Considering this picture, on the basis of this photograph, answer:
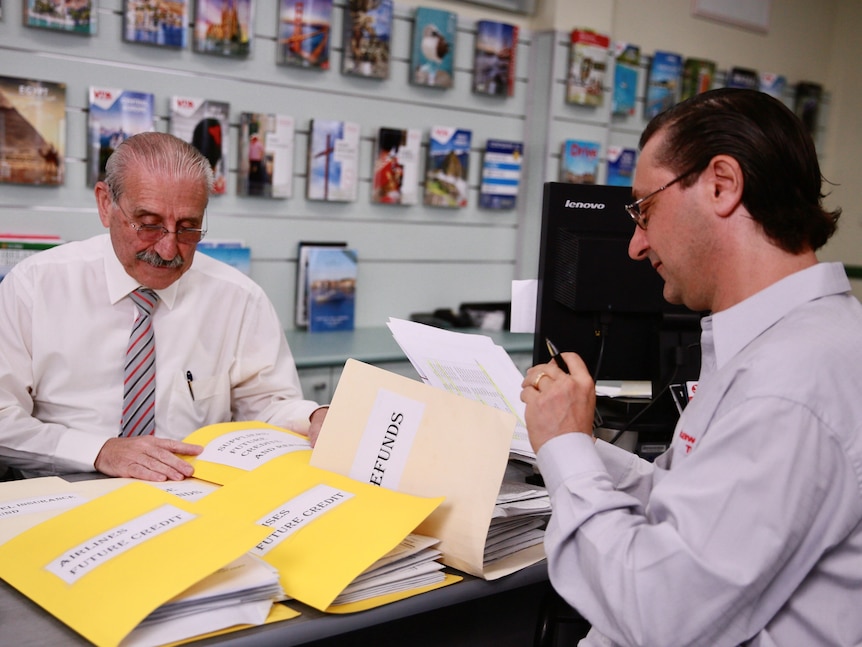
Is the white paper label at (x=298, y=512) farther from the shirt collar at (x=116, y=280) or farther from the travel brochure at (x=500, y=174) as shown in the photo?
the travel brochure at (x=500, y=174)

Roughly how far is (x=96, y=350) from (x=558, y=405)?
4.17 ft

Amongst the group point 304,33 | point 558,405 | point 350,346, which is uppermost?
point 304,33

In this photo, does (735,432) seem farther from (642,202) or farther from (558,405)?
(642,202)

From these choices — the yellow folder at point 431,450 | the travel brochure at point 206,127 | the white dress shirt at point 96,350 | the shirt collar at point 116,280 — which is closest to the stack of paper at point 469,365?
the yellow folder at point 431,450

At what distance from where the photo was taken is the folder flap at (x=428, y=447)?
1.24m

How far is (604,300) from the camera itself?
1.73 metres

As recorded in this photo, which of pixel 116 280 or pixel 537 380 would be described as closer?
pixel 537 380

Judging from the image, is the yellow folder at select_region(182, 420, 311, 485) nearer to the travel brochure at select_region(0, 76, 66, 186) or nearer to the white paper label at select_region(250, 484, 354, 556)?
the white paper label at select_region(250, 484, 354, 556)

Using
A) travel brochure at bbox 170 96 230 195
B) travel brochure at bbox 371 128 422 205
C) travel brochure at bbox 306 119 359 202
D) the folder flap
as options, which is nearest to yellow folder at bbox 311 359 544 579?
the folder flap

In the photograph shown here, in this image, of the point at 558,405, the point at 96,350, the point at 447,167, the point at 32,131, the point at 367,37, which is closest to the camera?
the point at 558,405

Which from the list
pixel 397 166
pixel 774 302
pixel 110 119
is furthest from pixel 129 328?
Result: pixel 397 166

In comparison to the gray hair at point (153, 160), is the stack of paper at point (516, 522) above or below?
below

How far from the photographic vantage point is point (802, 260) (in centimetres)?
109

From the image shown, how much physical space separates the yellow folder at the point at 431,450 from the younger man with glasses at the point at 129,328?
37 cm
